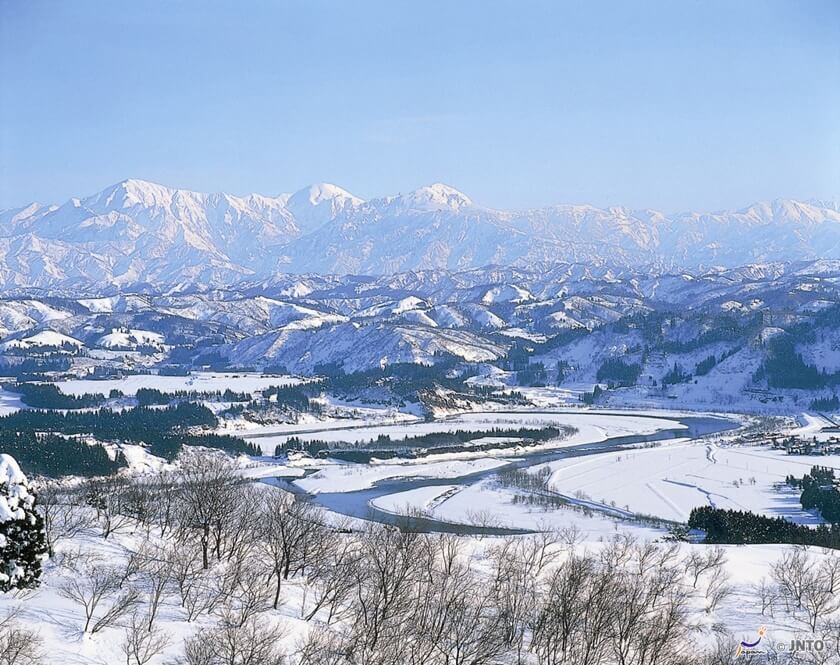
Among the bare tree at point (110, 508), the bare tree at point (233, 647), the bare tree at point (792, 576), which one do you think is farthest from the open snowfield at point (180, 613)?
the bare tree at point (792, 576)

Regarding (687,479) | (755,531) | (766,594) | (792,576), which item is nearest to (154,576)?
(766,594)

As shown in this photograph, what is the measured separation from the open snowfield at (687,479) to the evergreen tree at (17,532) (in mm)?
64086

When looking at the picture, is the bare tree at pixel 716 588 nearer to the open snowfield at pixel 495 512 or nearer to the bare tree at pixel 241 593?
the open snowfield at pixel 495 512

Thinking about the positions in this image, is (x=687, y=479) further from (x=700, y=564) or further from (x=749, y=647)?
(x=749, y=647)

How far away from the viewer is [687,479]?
352 ft

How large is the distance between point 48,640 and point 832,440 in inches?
5007

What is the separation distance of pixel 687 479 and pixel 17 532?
86.6 metres

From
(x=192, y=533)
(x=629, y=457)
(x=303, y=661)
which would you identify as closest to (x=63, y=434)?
(x=629, y=457)

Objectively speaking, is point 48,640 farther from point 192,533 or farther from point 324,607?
point 192,533

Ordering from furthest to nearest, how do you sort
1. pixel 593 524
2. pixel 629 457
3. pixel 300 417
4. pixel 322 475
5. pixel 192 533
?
pixel 300 417 → pixel 629 457 → pixel 322 475 → pixel 593 524 → pixel 192 533

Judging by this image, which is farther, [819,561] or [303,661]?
[819,561]

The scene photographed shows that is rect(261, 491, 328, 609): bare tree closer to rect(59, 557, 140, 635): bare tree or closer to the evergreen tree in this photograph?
rect(59, 557, 140, 635): bare tree

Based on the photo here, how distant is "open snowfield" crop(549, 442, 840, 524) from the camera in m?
91.9

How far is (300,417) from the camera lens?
17050cm
